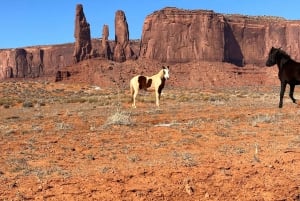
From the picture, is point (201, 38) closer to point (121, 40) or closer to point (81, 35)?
point (121, 40)

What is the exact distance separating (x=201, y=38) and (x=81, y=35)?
3420 centimetres

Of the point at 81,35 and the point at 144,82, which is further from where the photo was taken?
the point at 81,35

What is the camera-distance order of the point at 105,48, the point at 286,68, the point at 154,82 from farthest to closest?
the point at 105,48 → the point at 154,82 → the point at 286,68

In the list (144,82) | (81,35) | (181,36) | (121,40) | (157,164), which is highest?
(181,36)

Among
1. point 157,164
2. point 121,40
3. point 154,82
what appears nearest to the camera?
point 157,164

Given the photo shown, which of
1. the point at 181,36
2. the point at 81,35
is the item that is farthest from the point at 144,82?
the point at 181,36

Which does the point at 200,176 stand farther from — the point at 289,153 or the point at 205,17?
the point at 205,17

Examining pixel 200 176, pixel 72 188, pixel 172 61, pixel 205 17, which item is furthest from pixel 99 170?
pixel 205 17

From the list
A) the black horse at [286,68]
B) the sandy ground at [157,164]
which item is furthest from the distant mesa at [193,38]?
the sandy ground at [157,164]

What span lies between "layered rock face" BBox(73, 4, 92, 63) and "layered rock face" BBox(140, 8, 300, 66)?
15.3 meters

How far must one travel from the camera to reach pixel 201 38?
133 metres

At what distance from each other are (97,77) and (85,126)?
301 feet

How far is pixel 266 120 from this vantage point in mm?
13539

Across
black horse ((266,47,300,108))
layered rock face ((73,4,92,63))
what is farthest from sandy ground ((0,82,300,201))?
layered rock face ((73,4,92,63))
